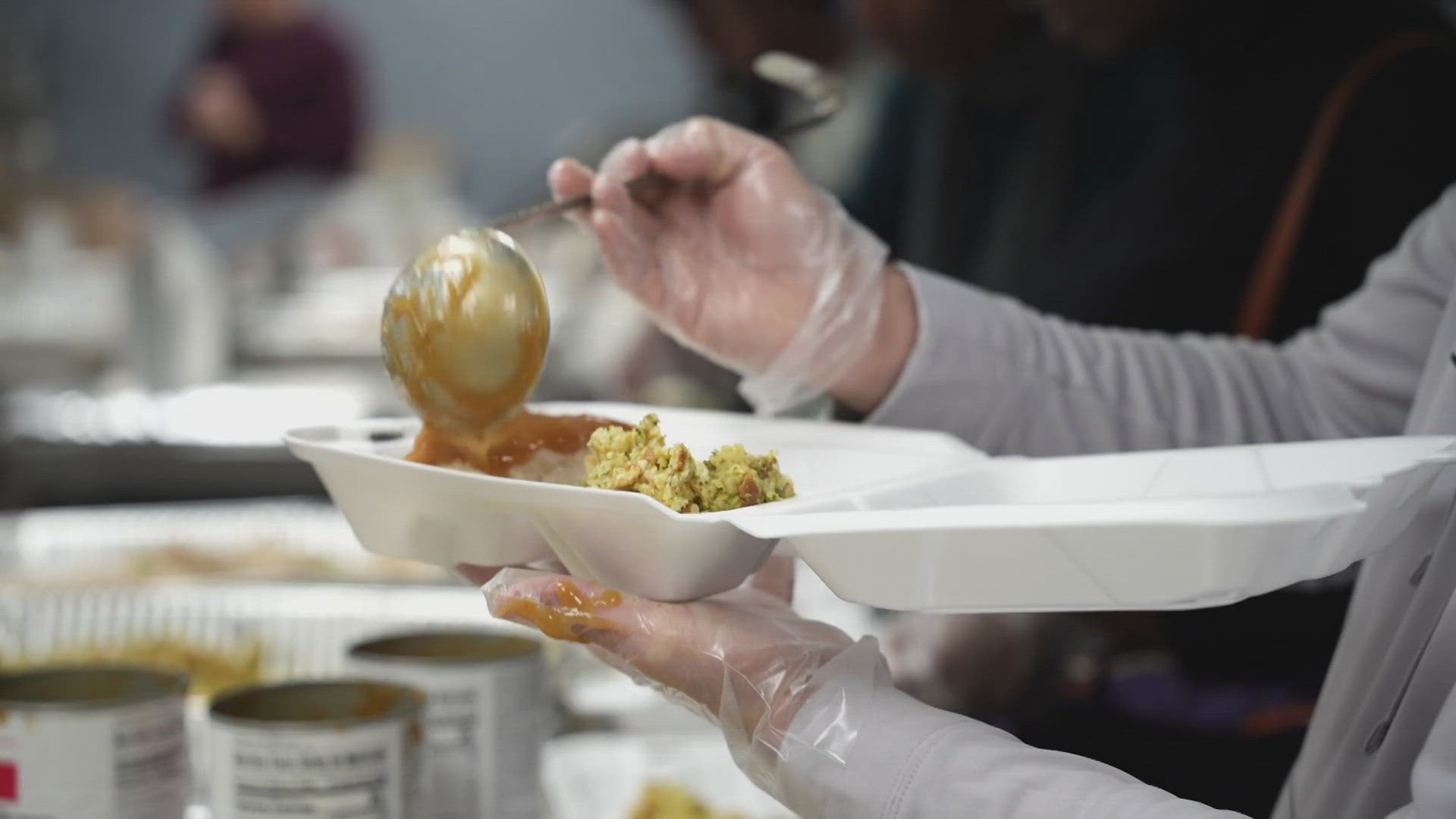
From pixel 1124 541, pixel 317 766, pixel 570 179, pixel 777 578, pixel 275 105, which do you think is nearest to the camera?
pixel 1124 541

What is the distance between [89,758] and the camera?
2.69 feet

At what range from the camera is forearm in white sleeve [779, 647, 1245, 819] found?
0.66 meters

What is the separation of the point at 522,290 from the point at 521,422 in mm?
98

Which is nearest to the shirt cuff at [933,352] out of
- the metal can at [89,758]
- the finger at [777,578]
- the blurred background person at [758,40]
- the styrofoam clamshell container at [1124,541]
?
the finger at [777,578]

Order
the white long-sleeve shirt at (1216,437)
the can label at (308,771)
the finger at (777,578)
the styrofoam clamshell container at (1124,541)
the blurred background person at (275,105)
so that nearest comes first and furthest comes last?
the styrofoam clamshell container at (1124,541) < the white long-sleeve shirt at (1216,437) < the can label at (308,771) < the finger at (777,578) < the blurred background person at (275,105)

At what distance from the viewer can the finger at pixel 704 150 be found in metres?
1.07

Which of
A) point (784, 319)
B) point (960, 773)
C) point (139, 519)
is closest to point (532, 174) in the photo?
point (139, 519)

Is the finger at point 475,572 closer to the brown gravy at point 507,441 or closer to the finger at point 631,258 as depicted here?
the brown gravy at point 507,441

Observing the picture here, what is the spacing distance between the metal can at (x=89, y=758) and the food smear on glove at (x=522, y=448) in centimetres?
25

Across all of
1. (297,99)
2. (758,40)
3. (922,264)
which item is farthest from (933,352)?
(297,99)

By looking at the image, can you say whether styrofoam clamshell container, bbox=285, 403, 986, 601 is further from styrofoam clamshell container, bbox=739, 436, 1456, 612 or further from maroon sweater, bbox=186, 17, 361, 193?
maroon sweater, bbox=186, 17, 361, 193

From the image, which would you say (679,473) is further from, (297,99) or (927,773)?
(297,99)

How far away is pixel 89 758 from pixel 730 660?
0.43 metres

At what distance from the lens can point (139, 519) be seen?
231 centimetres
